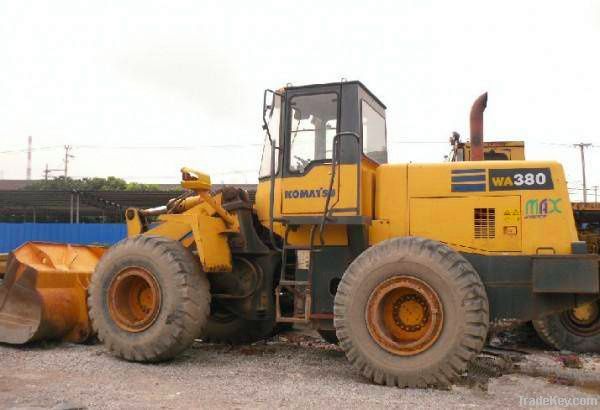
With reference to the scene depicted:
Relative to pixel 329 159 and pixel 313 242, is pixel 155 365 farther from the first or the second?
pixel 329 159

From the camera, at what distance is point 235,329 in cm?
859

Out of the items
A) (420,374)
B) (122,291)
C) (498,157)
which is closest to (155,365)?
(122,291)

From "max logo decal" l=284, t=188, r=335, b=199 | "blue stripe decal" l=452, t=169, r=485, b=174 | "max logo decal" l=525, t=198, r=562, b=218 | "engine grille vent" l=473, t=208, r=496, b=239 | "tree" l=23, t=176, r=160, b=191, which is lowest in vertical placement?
"engine grille vent" l=473, t=208, r=496, b=239

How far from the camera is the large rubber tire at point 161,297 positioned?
6.98 metres

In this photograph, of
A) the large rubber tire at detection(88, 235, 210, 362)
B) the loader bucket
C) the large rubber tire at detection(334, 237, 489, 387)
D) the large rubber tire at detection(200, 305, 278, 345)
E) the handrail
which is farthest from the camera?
the large rubber tire at detection(200, 305, 278, 345)

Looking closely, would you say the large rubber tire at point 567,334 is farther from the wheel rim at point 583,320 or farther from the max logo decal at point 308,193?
the max logo decal at point 308,193

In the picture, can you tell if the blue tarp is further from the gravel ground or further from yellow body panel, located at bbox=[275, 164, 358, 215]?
yellow body panel, located at bbox=[275, 164, 358, 215]

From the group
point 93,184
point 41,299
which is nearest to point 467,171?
point 41,299

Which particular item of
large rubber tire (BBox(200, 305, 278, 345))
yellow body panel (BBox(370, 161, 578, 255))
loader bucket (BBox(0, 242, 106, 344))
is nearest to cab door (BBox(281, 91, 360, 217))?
yellow body panel (BBox(370, 161, 578, 255))

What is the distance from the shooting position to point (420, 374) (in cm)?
591

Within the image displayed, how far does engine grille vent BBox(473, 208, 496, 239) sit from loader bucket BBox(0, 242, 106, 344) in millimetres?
5115

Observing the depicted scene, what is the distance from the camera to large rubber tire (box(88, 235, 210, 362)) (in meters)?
6.98

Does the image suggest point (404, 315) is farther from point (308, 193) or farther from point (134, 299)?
point (134, 299)
